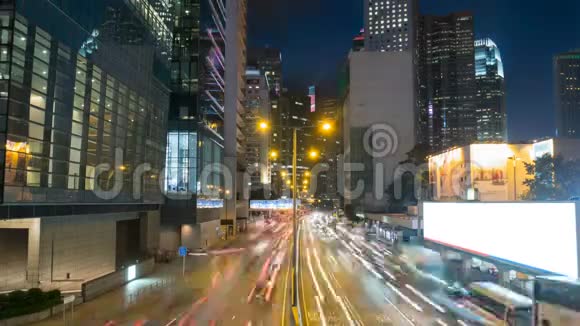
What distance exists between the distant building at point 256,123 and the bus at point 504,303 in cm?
13780

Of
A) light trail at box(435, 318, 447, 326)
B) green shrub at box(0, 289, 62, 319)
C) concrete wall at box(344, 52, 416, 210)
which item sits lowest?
light trail at box(435, 318, 447, 326)

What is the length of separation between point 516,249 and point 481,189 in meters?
32.4

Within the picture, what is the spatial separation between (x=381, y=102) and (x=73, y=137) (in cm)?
12941

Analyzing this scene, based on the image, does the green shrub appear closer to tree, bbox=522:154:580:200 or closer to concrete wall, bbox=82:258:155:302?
concrete wall, bbox=82:258:155:302

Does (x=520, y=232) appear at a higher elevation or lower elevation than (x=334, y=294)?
higher

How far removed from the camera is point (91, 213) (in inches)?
1100

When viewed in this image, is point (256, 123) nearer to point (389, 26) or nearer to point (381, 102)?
Result: point (381, 102)

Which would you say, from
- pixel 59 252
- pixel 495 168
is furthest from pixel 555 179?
pixel 59 252

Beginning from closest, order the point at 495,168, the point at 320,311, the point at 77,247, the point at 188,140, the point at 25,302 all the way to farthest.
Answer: the point at 25,302
the point at 320,311
the point at 77,247
the point at 495,168
the point at 188,140

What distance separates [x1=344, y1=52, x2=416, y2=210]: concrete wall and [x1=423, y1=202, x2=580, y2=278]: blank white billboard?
114 m

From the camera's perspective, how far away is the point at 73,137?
25.8 m

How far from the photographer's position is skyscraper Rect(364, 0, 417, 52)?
19562 centimetres

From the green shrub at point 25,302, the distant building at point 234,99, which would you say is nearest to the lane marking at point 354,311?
the green shrub at point 25,302

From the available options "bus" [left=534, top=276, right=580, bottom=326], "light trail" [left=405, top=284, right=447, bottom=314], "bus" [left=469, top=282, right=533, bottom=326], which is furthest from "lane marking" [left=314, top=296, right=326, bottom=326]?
"bus" [left=534, top=276, right=580, bottom=326]
